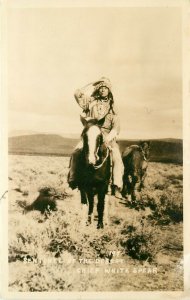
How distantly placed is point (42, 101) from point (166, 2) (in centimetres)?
38

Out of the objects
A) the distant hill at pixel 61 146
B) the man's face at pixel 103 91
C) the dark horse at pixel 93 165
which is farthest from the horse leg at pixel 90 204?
the man's face at pixel 103 91

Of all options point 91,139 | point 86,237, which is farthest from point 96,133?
point 86,237

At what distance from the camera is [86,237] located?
745 millimetres

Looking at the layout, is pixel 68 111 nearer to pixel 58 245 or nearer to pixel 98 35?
pixel 98 35

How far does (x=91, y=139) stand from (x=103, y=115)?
0.21ft

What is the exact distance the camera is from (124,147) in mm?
752

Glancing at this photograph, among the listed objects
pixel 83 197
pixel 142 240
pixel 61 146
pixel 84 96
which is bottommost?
pixel 142 240

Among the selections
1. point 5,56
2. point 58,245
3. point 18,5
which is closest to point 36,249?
point 58,245

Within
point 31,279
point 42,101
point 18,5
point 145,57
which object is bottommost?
point 31,279

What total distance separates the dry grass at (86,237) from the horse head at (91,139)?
6 cm

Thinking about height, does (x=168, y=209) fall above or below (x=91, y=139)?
below

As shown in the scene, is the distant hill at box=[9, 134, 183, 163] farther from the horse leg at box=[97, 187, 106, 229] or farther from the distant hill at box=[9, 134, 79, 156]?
the horse leg at box=[97, 187, 106, 229]

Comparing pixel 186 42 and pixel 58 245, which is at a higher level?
pixel 186 42

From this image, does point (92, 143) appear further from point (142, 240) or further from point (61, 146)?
point (142, 240)
